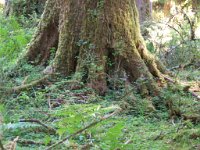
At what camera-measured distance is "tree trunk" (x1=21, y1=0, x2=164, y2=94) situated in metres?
6.38

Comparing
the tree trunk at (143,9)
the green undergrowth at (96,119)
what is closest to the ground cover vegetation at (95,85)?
the green undergrowth at (96,119)

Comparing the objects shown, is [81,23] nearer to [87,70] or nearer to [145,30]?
[87,70]

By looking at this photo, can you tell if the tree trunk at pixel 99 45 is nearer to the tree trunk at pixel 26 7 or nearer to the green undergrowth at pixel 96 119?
the green undergrowth at pixel 96 119

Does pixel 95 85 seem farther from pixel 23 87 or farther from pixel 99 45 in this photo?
pixel 23 87

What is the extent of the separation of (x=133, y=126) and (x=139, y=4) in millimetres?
9762

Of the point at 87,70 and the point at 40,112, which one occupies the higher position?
the point at 87,70

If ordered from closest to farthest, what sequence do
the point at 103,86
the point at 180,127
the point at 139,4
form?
1. the point at 180,127
2. the point at 103,86
3. the point at 139,4

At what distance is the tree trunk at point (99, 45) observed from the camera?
6.38m

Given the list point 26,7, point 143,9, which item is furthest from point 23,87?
point 143,9

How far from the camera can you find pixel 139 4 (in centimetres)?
1432

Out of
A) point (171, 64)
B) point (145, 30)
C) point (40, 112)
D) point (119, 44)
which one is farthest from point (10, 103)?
Answer: point (145, 30)

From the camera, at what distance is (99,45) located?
6.43 meters

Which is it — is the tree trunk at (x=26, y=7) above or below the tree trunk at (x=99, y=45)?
above

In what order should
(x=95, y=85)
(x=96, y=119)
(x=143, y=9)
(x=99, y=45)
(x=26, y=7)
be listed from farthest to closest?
(x=143, y=9), (x=26, y=7), (x=99, y=45), (x=95, y=85), (x=96, y=119)
